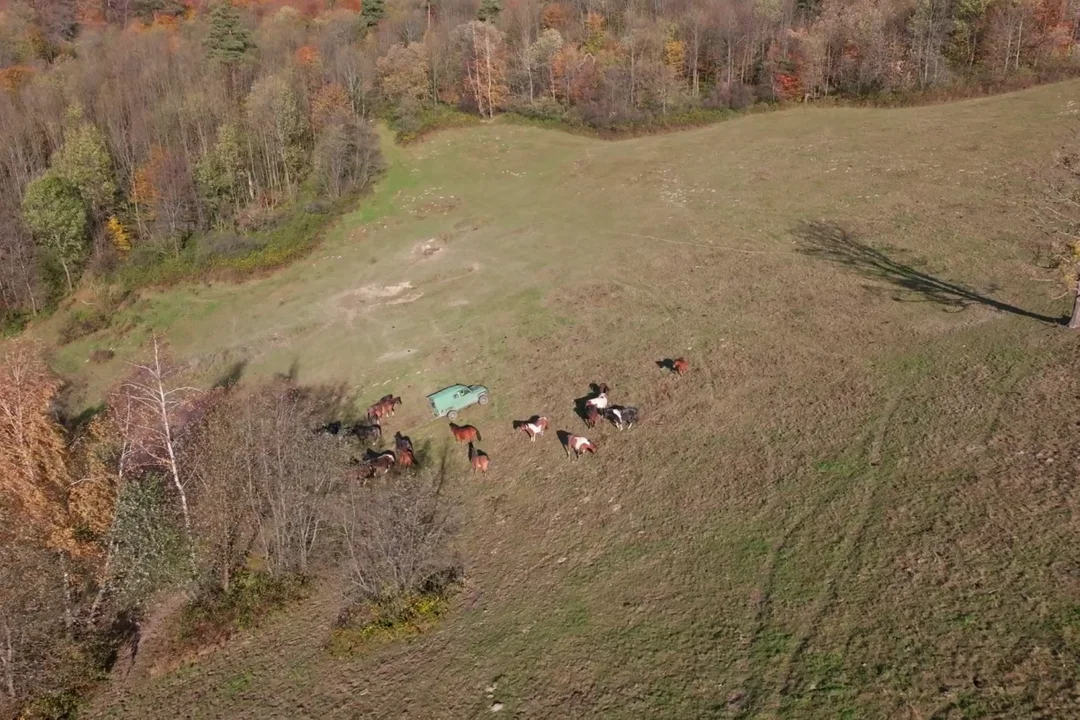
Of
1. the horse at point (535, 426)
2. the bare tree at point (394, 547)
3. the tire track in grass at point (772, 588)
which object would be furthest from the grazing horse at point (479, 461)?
the tire track in grass at point (772, 588)

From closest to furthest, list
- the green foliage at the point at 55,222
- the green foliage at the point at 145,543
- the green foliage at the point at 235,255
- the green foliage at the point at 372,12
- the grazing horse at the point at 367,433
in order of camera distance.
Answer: the green foliage at the point at 145,543
the grazing horse at the point at 367,433
the green foliage at the point at 235,255
the green foliage at the point at 55,222
the green foliage at the point at 372,12

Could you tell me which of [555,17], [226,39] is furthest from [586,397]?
[555,17]

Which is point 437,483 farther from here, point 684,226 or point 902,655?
point 684,226

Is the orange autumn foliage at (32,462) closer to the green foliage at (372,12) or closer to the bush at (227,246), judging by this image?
the bush at (227,246)

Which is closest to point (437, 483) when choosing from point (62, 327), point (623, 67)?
point (62, 327)

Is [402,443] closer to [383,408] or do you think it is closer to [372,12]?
[383,408]

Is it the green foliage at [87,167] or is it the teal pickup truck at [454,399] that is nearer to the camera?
the teal pickup truck at [454,399]

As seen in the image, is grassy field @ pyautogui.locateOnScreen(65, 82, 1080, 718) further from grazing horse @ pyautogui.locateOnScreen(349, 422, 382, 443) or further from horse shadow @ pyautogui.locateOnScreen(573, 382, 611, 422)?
grazing horse @ pyautogui.locateOnScreen(349, 422, 382, 443)

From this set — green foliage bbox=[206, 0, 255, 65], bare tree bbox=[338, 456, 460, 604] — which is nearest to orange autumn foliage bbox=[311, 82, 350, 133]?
green foliage bbox=[206, 0, 255, 65]
